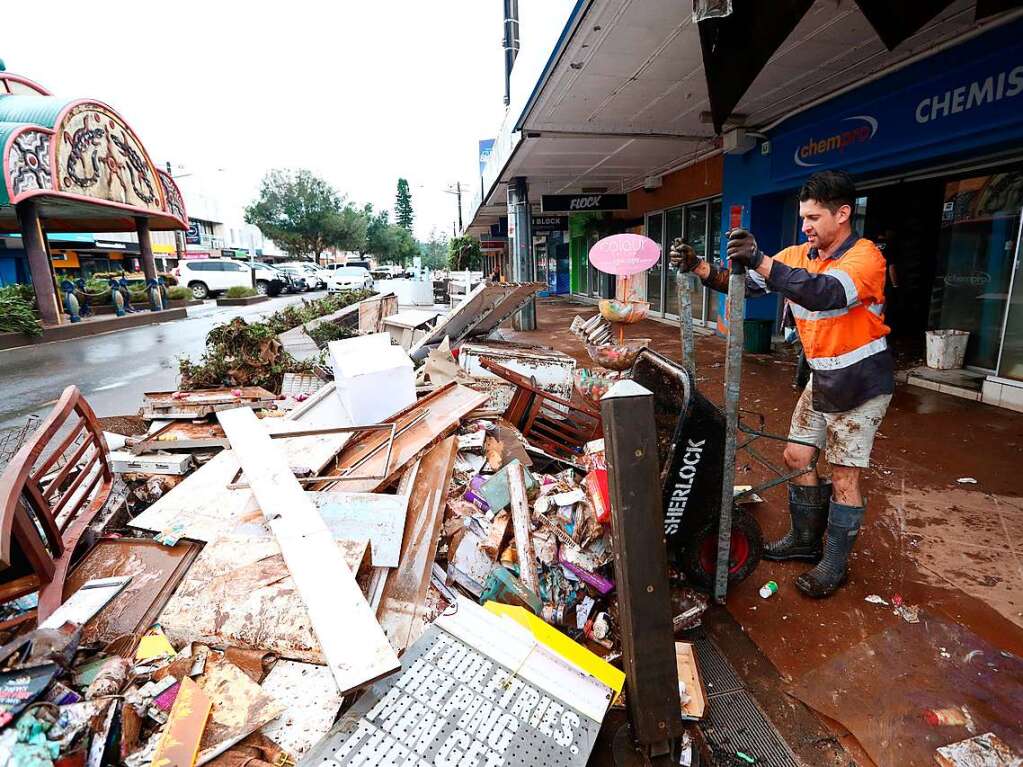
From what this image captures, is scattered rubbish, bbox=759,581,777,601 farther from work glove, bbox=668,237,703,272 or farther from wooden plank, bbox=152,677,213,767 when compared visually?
wooden plank, bbox=152,677,213,767

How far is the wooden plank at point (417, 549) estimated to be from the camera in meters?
2.18

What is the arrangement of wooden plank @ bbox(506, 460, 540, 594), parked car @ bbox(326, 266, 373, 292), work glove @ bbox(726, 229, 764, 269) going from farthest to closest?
parked car @ bbox(326, 266, 373, 292)
wooden plank @ bbox(506, 460, 540, 594)
work glove @ bbox(726, 229, 764, 269)

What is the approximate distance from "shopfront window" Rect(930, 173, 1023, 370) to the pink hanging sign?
4.30m

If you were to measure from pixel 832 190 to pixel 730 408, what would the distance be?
1139 mm

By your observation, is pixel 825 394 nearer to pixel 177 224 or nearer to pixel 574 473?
pixel 574 473

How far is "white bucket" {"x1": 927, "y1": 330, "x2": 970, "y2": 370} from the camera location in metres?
→ 6.21

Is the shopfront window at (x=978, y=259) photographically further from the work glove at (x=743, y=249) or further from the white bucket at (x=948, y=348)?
the work glove at (x=743, y=249)

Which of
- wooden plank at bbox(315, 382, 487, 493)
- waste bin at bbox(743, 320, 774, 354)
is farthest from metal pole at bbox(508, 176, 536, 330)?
wooden plank at bbox(315, 382, 487, 493)

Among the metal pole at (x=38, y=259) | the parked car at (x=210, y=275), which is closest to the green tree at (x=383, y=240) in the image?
the parked car at (x=210, y=275)

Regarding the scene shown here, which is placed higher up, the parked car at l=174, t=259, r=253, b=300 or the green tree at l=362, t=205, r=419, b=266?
the green tree at l=362, t=205, r=419, b=266

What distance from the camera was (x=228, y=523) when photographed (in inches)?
104

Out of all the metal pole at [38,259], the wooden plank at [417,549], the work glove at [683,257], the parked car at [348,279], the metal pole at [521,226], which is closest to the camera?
the wooden plank at [417,549]

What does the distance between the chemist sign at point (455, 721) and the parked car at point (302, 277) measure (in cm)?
3198

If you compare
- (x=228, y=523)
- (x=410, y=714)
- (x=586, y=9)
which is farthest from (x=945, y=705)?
(x=586, y=9)
